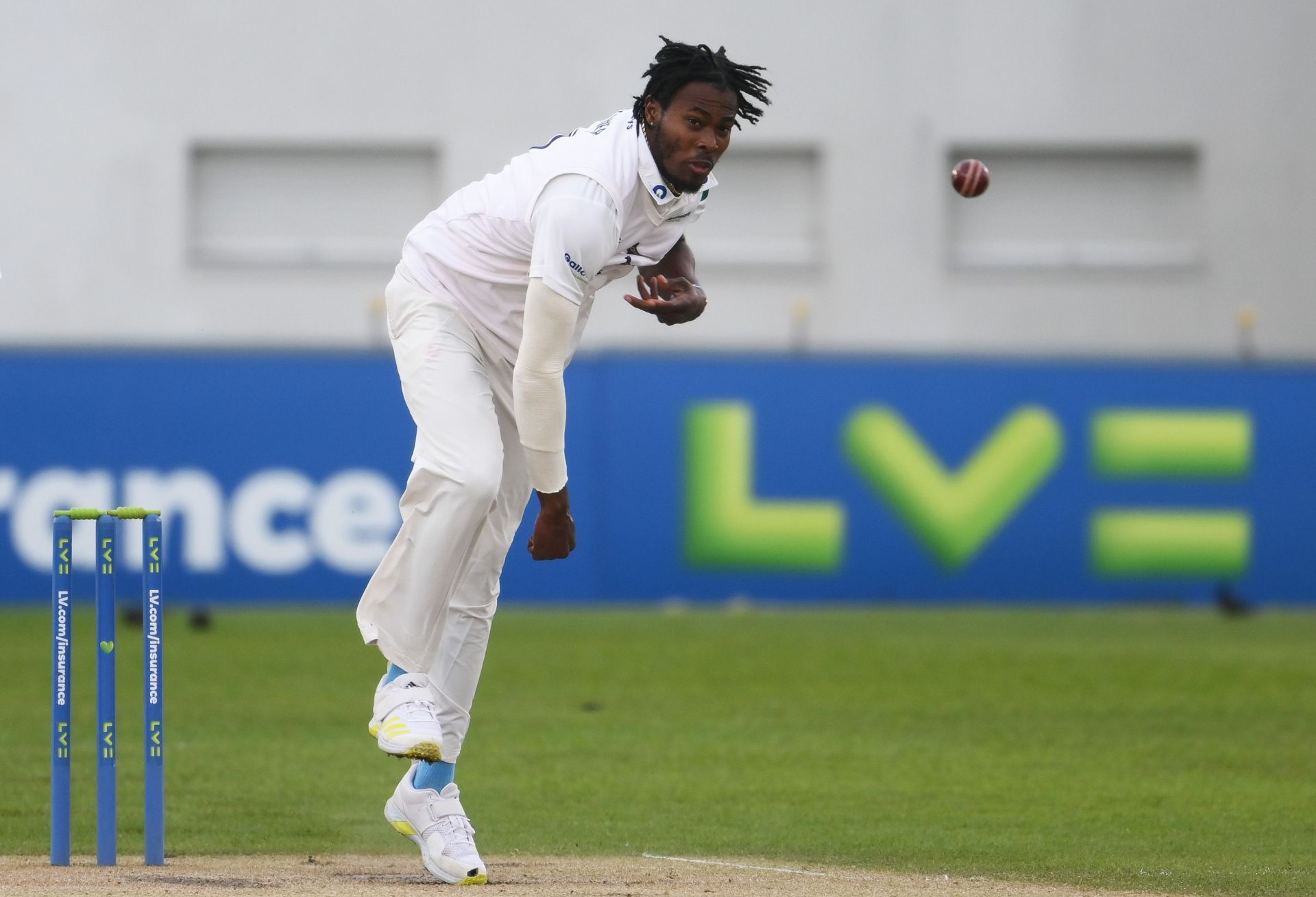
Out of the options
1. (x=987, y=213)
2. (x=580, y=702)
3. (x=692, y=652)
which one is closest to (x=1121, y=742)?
(x=580, y=702)

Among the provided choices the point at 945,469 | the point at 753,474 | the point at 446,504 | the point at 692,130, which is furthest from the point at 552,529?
the point at 945,469

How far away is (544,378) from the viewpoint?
527 centimetres

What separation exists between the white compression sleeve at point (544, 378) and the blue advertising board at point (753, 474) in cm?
930

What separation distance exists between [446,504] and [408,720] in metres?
0.55

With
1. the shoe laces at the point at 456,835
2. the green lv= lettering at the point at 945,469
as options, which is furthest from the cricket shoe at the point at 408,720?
the green lv= lettering at the point at 945,469

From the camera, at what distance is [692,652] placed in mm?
12234

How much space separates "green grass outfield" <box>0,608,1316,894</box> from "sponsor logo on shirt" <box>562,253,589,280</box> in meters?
1.84

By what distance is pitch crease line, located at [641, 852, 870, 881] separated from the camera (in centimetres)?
563

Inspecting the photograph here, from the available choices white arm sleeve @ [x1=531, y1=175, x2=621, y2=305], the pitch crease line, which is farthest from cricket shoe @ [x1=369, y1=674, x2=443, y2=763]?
white arm sleeve @ [x1=531, y1=175, x2=621, y2=305]

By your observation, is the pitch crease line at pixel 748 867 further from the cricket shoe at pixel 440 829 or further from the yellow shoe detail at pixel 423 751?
the yellow shoe detail at pixel 423 751

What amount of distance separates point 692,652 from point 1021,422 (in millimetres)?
4326

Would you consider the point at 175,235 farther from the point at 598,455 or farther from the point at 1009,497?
the point at 1009,497

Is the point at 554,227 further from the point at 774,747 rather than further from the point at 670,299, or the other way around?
the point at 774,747

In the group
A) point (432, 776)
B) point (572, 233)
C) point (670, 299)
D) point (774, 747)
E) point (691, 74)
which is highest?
point (691, 74)
